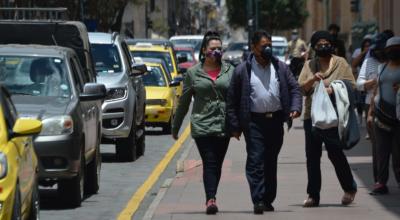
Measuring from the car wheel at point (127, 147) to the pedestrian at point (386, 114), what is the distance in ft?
22.5

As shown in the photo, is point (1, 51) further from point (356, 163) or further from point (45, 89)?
point (356, 163)

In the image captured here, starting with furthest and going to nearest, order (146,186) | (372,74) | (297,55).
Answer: (297,55) → (146,186) → (372,74)

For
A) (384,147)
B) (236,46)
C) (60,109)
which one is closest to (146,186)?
(60,109)

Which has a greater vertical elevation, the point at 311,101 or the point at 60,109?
the point at 311,101

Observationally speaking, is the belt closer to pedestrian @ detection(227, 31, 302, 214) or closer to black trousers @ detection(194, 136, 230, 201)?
pedestrian @ detection(227, 31, 302, 214)

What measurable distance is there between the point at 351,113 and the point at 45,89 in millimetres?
3913

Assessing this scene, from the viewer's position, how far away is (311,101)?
13086 mm

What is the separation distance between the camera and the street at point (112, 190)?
1400cm

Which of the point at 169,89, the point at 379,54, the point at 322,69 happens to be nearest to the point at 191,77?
the point at 322,69

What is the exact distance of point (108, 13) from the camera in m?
53.5

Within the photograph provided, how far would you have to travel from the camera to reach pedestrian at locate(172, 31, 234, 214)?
12.9 metres

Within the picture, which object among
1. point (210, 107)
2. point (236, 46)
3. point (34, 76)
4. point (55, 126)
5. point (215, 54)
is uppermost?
point (215, 54)

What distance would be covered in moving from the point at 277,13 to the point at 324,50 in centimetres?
8471

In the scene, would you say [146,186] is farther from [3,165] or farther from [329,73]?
[3,165]
